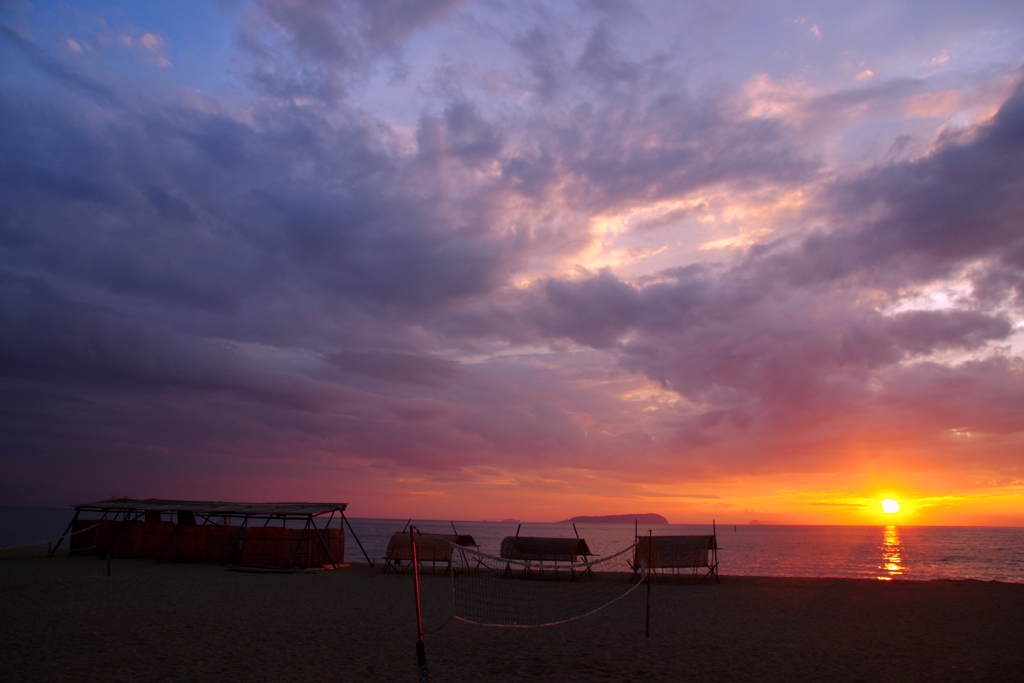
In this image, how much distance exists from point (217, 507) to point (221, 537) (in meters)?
2.48

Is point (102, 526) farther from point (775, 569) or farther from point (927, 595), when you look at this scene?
point (775, 569)

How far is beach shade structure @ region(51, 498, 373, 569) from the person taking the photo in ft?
86.9

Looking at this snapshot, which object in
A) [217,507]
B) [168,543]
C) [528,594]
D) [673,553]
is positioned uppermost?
[217,507]

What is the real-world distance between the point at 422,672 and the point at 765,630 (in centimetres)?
1034

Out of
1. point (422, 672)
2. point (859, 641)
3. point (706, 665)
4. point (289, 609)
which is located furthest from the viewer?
point (289, 609)

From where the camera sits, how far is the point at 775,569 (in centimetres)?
4812

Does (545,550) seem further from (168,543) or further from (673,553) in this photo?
(168,543)

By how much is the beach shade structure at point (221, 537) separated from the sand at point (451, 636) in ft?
14.2

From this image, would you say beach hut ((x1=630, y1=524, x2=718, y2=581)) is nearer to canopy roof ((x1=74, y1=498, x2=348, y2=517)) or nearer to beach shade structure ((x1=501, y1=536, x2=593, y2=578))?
beach shade structure ((x1=501, y1=536, x2=593, y2=578))

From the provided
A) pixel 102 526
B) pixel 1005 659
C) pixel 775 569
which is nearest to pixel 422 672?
pixel 1005 659

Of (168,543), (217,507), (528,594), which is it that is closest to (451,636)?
(528,594)

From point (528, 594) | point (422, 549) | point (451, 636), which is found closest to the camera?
point (451, 636)

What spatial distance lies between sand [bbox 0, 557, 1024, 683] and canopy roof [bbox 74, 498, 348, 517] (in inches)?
213

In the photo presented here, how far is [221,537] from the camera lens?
90.9 feet
